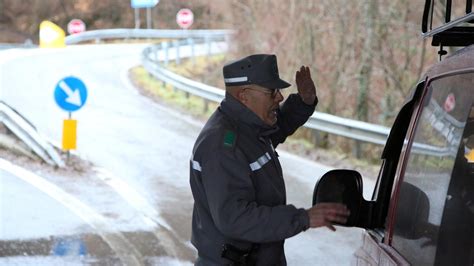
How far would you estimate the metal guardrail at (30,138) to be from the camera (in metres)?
11.9

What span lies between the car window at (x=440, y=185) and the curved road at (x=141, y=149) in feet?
16.8

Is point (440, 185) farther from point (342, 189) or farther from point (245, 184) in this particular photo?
point (245, 184)

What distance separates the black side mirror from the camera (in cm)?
294

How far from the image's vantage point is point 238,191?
9.97 feet

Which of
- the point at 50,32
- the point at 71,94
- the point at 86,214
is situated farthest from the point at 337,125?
the point at 50,32

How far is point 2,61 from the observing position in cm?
2639

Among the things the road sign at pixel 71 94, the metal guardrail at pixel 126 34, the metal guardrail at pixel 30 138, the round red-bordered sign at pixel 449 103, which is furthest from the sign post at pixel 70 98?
the metal guardrail at pixel 126 34

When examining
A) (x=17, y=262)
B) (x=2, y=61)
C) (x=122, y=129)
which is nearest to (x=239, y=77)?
(x=17, y=262)

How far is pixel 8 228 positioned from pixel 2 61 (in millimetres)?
18605

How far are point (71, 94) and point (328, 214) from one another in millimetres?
9312

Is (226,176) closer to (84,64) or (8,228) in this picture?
(8,228)

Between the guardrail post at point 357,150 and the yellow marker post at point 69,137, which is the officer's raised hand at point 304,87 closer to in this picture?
the yellow marker post at point 69,137

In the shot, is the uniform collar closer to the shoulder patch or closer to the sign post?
the shoulder patch

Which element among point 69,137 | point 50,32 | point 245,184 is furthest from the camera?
point 50,32
